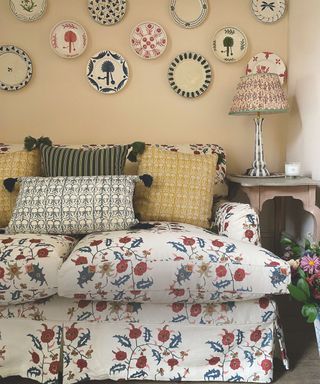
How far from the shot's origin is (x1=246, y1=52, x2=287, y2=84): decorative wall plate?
250 cm

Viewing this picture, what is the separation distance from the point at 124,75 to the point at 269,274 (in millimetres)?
1610

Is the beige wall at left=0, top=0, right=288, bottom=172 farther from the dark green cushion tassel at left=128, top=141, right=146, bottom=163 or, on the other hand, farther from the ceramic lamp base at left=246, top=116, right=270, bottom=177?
the dark green cushion tassel at left=128, top=141, right=146, bottom=163

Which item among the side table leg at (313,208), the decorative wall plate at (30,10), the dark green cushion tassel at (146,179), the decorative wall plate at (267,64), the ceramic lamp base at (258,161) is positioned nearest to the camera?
the dark green cushion tassel at (146,179)

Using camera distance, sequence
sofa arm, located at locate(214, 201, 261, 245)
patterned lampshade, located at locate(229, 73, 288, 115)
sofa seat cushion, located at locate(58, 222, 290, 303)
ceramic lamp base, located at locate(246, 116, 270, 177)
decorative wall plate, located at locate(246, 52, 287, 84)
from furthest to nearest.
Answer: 1. decorative wall plate, located at locate(246, 52, 287, 84)
2. ceramic lamp base, located at locate(246, 116, 270, 177)
3. patterned lampshade, located at locate(229, 73, 288, 115)
4. sofa arm, located at locate(214, 201, 261, 245)
5. sofa seat cushion, located at locate(58, 222, 290, 303)

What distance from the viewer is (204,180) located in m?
1.89

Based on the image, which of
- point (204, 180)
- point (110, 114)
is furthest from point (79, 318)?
point (110, 114)

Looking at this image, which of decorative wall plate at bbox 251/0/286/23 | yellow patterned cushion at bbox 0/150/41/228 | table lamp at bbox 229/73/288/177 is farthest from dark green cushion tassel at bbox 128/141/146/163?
decorative wall plate at bbox 251/0/286/23

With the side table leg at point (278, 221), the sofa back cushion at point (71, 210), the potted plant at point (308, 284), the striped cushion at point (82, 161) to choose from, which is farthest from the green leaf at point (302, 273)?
the side table leg at point (278, 221)

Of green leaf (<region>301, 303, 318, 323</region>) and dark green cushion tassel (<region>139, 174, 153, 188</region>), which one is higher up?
dark green cushion tassel (<region>139, 174, 153, 188</region>)

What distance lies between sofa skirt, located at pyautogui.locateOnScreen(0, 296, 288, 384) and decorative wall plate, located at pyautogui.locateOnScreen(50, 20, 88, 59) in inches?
63.4

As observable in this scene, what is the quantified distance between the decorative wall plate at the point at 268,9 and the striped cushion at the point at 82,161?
1.32 m

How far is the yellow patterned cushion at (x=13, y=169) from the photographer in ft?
6.05

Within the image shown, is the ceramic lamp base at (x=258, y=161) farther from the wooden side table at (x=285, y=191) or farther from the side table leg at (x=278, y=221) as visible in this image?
the side table leg at (x=278, y=221)

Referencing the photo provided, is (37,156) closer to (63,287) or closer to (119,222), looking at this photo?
(119,222)
